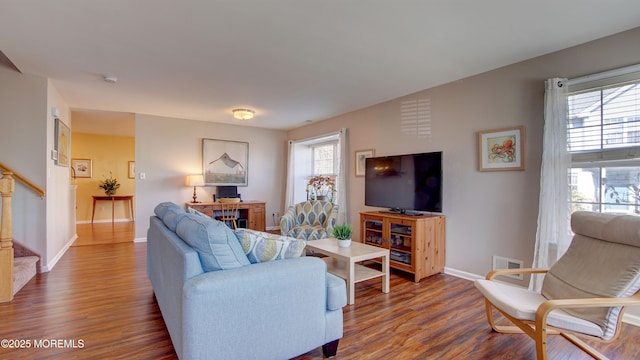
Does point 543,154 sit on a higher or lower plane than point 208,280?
higher

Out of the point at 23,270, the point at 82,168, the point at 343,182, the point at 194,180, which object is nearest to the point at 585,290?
the point at 343,182

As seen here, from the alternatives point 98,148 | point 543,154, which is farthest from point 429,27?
point 98,148

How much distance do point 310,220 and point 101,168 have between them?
630 centimetres

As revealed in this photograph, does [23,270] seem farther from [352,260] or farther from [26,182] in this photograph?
[352,260]

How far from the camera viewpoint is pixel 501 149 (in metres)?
3.13

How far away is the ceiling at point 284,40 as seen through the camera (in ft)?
6.77

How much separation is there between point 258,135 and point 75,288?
429 centimetres

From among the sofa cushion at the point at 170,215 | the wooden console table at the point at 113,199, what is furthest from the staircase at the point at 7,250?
the wooden console table at the point at 113,199

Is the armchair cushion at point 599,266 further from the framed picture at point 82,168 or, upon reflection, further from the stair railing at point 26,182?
the framed picture at point 82,168

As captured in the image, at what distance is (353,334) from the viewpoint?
86.3 inches

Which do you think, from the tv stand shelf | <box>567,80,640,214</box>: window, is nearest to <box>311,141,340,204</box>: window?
the tv stand shelf

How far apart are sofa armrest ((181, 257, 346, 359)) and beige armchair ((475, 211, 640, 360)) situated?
113 centimetres

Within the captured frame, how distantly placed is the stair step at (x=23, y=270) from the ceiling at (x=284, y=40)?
2122 mm

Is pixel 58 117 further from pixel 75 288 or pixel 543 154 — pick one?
pixel 543 154
